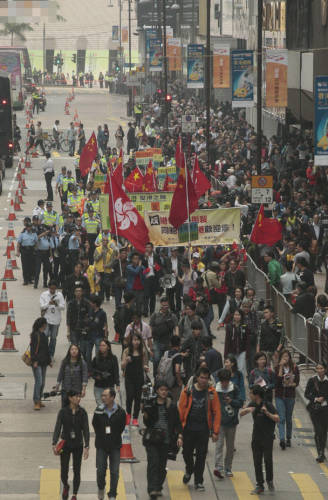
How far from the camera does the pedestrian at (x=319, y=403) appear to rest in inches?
612

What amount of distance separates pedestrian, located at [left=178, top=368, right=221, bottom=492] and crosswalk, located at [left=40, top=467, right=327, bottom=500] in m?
0.42

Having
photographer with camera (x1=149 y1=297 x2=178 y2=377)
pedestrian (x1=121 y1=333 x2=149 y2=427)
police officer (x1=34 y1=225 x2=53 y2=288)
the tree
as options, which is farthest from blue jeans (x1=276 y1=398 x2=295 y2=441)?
the tree

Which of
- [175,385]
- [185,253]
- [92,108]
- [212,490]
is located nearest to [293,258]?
[185,253]

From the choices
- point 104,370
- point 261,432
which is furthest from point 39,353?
point 261,432

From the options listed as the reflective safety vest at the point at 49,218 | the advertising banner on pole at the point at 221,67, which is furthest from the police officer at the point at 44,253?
the advertising banner on pole at the point at 221,67

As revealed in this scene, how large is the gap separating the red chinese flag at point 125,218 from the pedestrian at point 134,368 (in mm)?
5466

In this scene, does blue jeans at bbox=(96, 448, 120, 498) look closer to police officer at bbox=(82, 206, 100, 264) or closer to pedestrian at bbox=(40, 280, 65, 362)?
pedestrian at bbox=(40, 280, 65, 362)

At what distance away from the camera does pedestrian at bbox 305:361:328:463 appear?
1555 centimetres

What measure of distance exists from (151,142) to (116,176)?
31.6 meters

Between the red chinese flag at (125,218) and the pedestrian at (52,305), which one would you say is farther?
the red chinese flag at (125,218)

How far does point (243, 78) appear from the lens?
3800 cm

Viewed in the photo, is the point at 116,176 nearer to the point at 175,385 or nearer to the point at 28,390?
the point at 28,390

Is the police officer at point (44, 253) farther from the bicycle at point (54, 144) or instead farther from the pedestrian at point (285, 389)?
the bicycle at point (54, 144)

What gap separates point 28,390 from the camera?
18.8 metres
